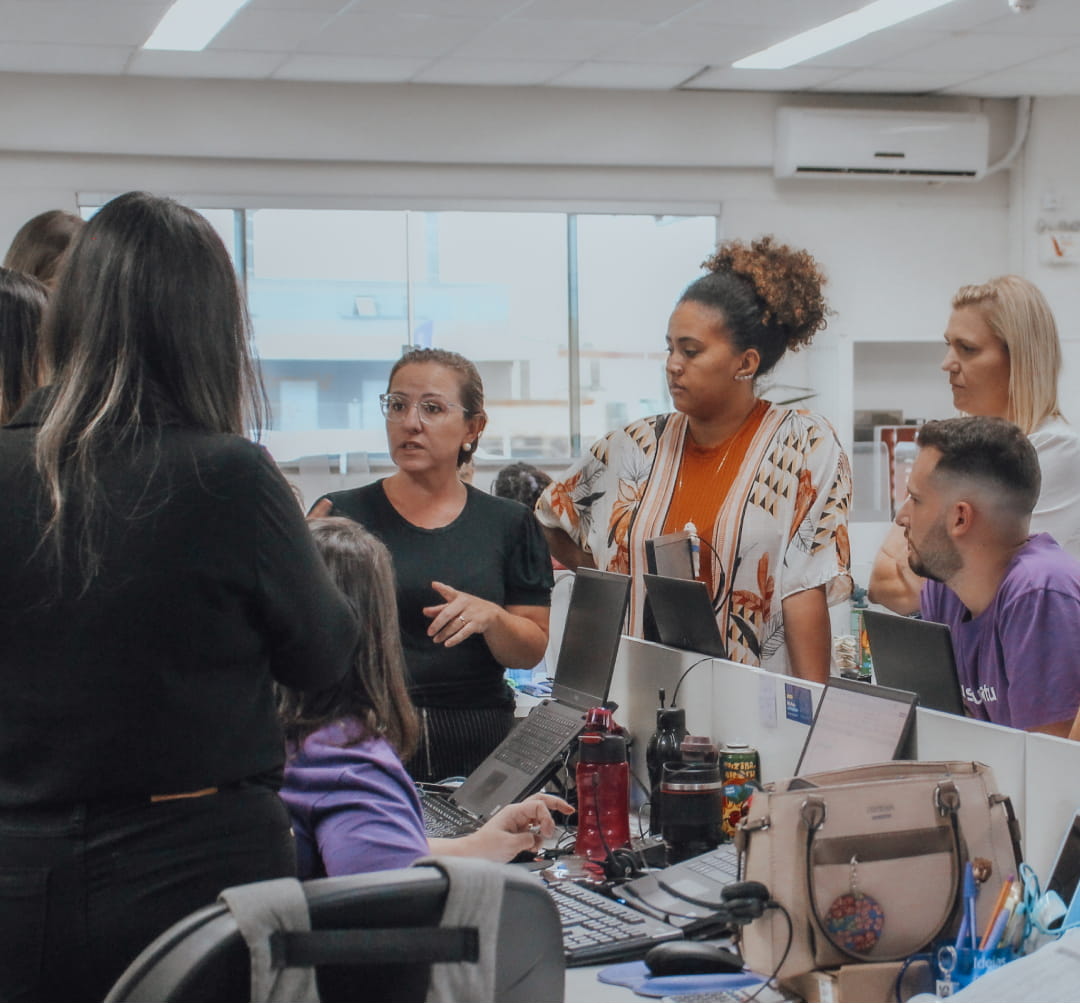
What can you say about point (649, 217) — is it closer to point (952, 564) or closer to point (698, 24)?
point (698, 24)

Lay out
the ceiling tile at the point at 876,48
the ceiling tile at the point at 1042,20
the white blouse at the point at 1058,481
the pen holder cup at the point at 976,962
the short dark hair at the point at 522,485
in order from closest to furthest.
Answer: the pen holder cup at the point at 976,962 → the white blouse at the point at 1058,481 → the short dark hair at the point at 522,485 → the ceiling tile at the point at 1042,20 → the ceiling tile at the point at 876,48

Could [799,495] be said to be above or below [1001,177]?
below

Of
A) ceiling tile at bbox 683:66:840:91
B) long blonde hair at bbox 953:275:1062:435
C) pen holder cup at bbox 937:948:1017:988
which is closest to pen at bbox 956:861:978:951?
pen holder cup at bbox 937:948:1017:988

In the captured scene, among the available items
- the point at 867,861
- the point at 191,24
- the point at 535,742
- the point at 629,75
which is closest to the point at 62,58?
the point at 191,24

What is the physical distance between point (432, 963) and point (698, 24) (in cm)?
472

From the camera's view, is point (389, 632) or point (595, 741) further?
point (595, 741)

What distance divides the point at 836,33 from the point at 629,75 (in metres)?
0.96

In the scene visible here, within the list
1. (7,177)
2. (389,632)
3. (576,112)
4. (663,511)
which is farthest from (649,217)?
(389,632)

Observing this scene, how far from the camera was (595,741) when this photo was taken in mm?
2119

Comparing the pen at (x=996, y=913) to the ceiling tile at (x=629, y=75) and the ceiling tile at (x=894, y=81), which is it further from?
the ceiling tile at (x=894, y=81)

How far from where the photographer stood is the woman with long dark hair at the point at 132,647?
1239 millimetres

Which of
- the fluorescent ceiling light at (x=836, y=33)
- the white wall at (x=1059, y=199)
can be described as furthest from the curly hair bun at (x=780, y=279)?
the white wall at (x=1059, y=199)

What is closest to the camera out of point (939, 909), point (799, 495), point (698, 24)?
point (939, 909)

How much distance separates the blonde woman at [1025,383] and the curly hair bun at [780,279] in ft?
1.33
